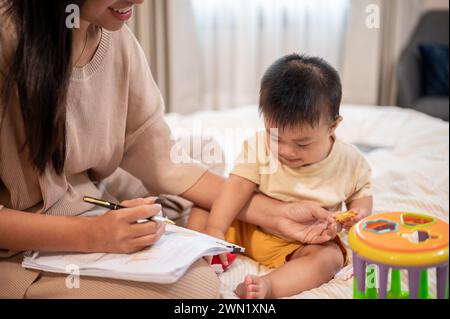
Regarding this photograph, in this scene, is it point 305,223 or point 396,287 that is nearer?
point 396,287

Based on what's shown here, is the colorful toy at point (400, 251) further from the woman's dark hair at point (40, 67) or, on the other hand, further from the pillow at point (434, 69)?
the pillow at point (434, 69)

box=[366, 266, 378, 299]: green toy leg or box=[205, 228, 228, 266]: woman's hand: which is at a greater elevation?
box=[366, 266, 378, 299]: green toy leg

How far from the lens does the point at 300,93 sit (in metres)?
1.11

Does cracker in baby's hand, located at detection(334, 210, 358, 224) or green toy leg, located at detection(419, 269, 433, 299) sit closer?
green toy leg, located at detection(419, 269, 433, 299)

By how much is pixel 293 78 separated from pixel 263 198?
28 cm

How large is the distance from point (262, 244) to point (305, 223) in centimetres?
11

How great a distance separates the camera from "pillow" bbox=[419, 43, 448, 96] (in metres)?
2.95

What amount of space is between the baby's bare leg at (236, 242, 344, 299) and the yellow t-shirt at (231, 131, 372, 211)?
0.11 metres

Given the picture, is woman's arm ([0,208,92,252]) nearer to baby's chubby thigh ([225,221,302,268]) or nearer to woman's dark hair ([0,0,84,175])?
woman's dark hair ([0,0,84,175])

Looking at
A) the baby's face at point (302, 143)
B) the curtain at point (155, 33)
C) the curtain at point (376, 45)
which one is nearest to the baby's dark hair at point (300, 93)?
the baby's face at point (302, 143)

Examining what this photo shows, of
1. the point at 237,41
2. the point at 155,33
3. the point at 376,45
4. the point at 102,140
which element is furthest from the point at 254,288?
the point at 376,45

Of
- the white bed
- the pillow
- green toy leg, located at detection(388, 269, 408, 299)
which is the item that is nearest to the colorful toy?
green toy leg, located at detection(388, 269, 408, 299)

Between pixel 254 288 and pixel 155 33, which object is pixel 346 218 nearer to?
Result: pixel 254 288
